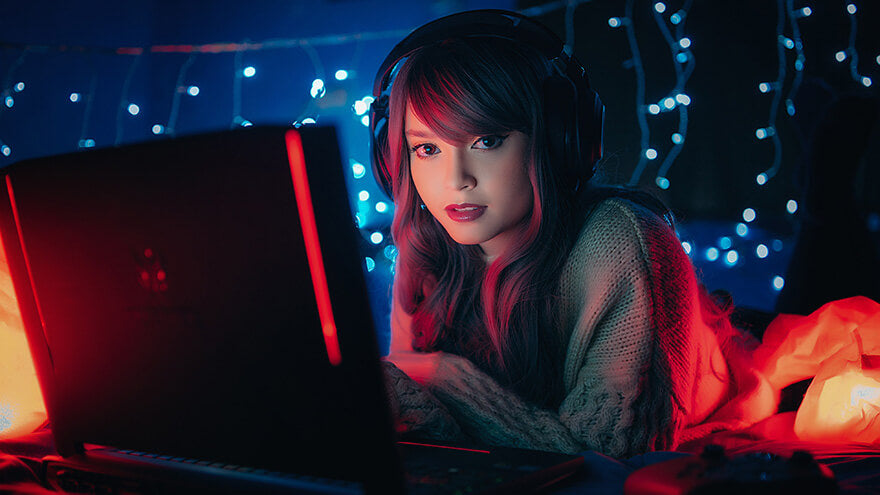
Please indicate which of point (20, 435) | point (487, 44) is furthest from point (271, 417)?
point (487, 44)

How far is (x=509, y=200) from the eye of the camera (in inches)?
45.2

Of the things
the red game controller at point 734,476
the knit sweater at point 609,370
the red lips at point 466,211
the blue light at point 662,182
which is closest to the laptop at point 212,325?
the red game controller at point 734,476

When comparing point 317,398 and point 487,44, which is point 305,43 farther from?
point 317,398

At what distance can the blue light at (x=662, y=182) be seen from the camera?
9.48 ft

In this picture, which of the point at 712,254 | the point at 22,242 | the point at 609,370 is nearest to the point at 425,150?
the point at 609,370

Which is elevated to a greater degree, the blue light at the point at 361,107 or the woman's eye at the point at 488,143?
the blue light at the point at 361,107

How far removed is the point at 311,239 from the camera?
45 centimetres

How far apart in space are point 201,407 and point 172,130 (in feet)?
9.92

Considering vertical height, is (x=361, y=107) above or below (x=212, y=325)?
above

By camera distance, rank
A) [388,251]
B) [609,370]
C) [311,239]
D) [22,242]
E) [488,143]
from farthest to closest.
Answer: [388,251], [488,143], [609,370], [22,242], [311,239]

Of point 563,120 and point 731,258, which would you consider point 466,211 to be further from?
point 731,258

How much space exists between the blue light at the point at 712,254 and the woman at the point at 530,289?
5.21 ft

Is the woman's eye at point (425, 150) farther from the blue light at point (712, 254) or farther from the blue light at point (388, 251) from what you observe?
the blue light at point (712, 254)

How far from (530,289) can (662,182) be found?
192 centimetres
